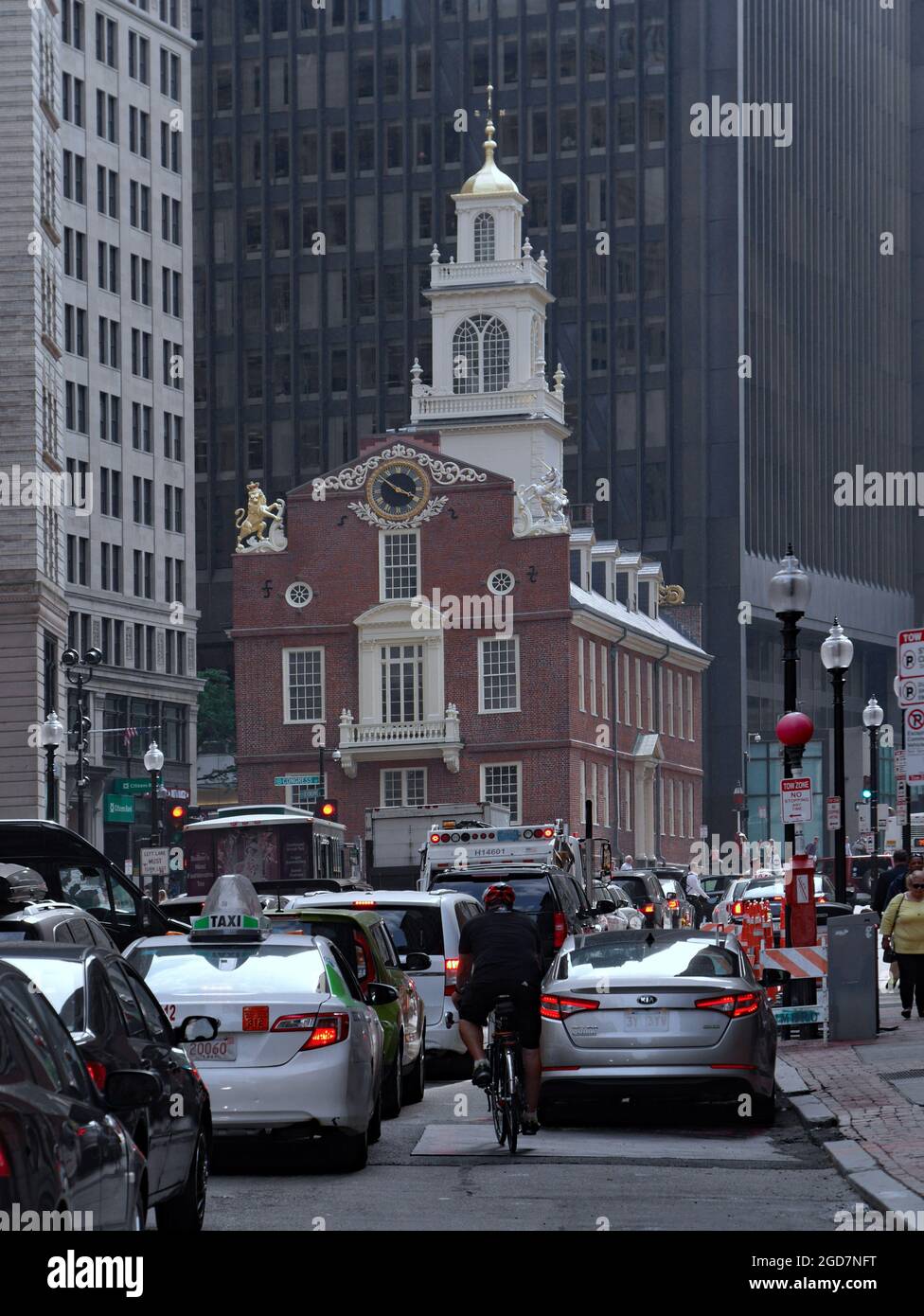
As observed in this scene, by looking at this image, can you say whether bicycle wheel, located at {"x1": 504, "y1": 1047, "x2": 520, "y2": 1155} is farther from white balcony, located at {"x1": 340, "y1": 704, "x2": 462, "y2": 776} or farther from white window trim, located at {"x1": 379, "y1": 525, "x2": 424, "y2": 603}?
white window trim, located at {"x1": 379, "y1": 525, "x2": 424, "y2": 603}

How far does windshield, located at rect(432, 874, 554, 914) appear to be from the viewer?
26938 millimetres

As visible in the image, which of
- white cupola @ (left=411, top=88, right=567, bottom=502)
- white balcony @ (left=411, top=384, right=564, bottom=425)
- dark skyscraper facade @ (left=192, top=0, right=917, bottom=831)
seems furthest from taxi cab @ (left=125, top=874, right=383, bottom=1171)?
dark skyscraper facade @ (left=192, top=0, right=917, bottom=831)

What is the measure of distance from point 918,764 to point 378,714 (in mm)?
62611

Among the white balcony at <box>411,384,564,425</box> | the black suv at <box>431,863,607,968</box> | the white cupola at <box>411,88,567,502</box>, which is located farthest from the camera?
the white balcony at <box>411,384,564,425</box>

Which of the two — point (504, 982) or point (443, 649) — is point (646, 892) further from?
point (443, 649)

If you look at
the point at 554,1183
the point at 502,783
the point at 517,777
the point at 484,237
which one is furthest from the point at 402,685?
the point at 554,1183

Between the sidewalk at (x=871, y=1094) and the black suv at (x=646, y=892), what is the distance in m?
18.7

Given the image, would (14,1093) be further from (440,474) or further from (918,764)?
(440,474)

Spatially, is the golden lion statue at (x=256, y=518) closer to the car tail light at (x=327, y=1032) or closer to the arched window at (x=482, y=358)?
the arched window at (x=482, y=358)

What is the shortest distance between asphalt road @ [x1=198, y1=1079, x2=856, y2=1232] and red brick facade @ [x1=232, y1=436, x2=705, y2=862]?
61595 mm

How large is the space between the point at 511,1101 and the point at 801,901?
10.4 m

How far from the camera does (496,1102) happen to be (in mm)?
15945

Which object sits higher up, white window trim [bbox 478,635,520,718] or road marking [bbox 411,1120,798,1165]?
white window trim [bbox 478,635,520,718]

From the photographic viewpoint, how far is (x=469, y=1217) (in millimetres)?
12375
